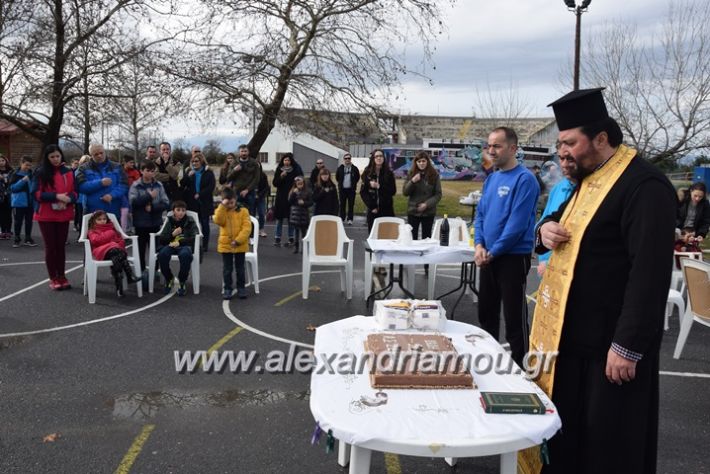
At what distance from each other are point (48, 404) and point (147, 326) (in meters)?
1.95

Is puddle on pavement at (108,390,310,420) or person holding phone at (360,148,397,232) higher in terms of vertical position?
person holding phone at (360,148,397,232)

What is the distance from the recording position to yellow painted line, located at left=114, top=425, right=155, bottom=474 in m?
3.32

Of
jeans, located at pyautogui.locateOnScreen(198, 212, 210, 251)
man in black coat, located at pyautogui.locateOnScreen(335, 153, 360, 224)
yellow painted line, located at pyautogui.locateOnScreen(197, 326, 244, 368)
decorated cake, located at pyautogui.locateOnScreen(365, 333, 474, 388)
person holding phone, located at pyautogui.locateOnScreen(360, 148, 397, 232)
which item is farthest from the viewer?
man in black coat, located at pyautogui.locateOnScreen(335, 153, 360, 224)

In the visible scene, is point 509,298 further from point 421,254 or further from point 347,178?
point 347,178

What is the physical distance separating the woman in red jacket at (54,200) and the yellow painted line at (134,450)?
4.48 m

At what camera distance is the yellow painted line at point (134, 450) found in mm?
3324

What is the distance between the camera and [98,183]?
818cm

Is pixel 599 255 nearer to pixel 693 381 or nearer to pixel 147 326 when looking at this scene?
pixel 693 381

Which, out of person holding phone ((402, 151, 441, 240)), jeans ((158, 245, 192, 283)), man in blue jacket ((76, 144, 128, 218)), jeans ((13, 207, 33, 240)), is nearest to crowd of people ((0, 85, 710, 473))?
person holding phone ((402, 151, 441, 240))

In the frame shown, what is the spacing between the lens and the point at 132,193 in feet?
26.0

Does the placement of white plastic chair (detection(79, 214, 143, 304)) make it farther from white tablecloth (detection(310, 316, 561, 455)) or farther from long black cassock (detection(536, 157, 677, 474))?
long black cassock (detection(536, 157, 677, 474))

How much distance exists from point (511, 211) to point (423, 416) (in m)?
2.40

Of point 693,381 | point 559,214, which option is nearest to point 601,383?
point 559,214

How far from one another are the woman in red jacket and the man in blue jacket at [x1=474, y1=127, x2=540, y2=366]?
5547mm
